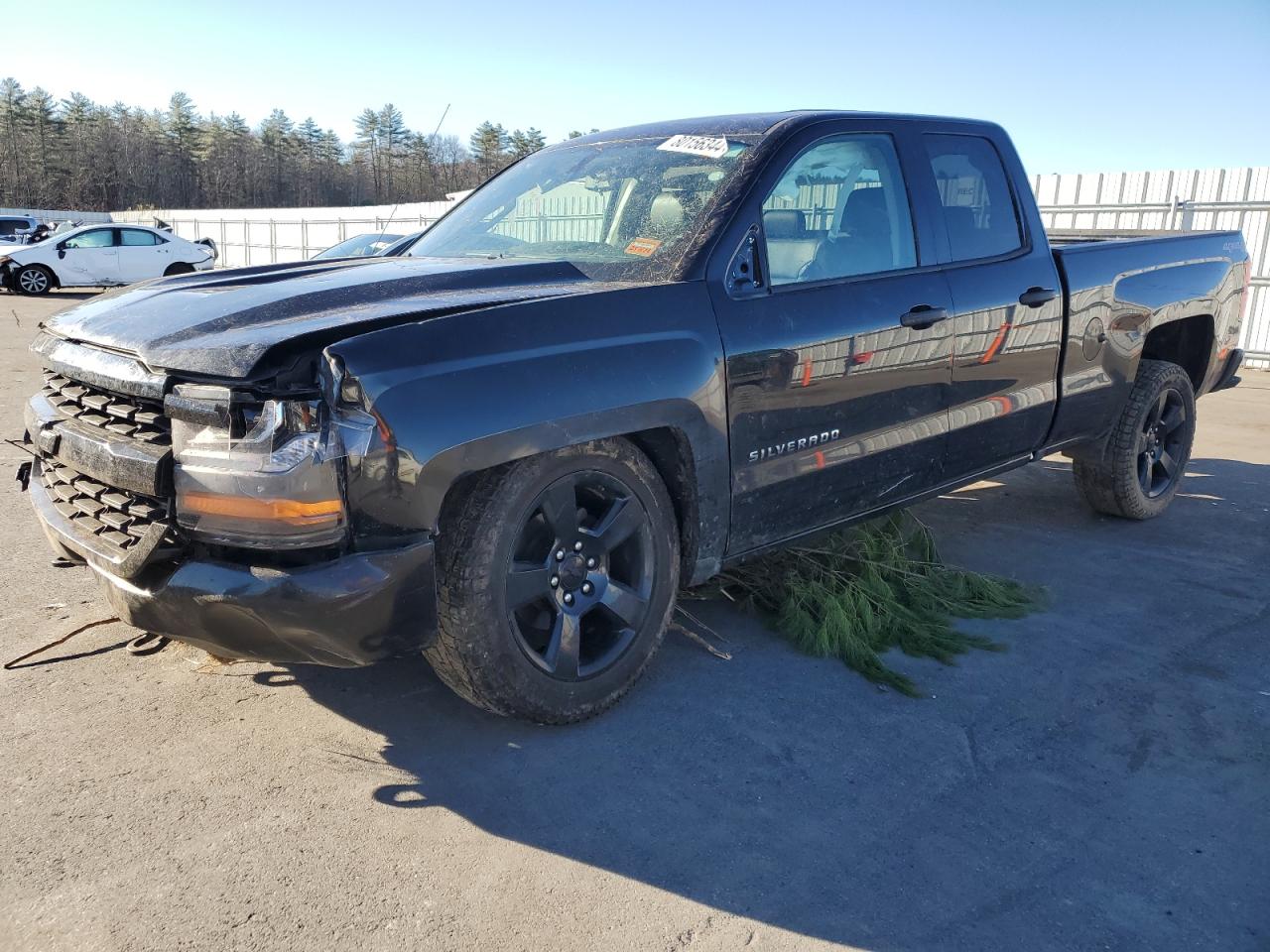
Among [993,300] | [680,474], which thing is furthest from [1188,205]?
[680,474]

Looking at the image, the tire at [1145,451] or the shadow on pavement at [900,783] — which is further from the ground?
the tire at [1145,451]

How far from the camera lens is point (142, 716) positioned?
10.3 ft

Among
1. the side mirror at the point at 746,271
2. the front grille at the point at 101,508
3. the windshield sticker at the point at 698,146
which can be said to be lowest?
the front grille at the point at 101,508

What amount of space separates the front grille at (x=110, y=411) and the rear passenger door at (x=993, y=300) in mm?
2919

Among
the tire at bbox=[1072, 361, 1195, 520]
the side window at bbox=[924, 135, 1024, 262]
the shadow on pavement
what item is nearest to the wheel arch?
the shadow on pavement

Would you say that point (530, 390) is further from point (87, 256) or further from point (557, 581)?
point (87, 256)

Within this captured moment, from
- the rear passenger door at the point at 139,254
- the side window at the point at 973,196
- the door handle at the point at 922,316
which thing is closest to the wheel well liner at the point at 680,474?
the door handle at the point at 922,316

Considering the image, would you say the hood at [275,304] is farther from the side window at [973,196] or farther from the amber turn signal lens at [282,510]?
the side window at [973,196]

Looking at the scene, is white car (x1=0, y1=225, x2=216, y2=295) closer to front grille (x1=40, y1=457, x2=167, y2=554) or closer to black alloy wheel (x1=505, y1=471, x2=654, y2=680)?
front grille (x1=40, y1=457, x2=167, y2=554)

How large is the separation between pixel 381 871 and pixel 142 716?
1184mm

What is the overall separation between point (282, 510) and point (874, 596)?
2508 millimetres

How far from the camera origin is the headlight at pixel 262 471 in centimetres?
247

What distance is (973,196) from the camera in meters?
4.40

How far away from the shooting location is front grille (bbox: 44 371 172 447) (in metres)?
2.69
